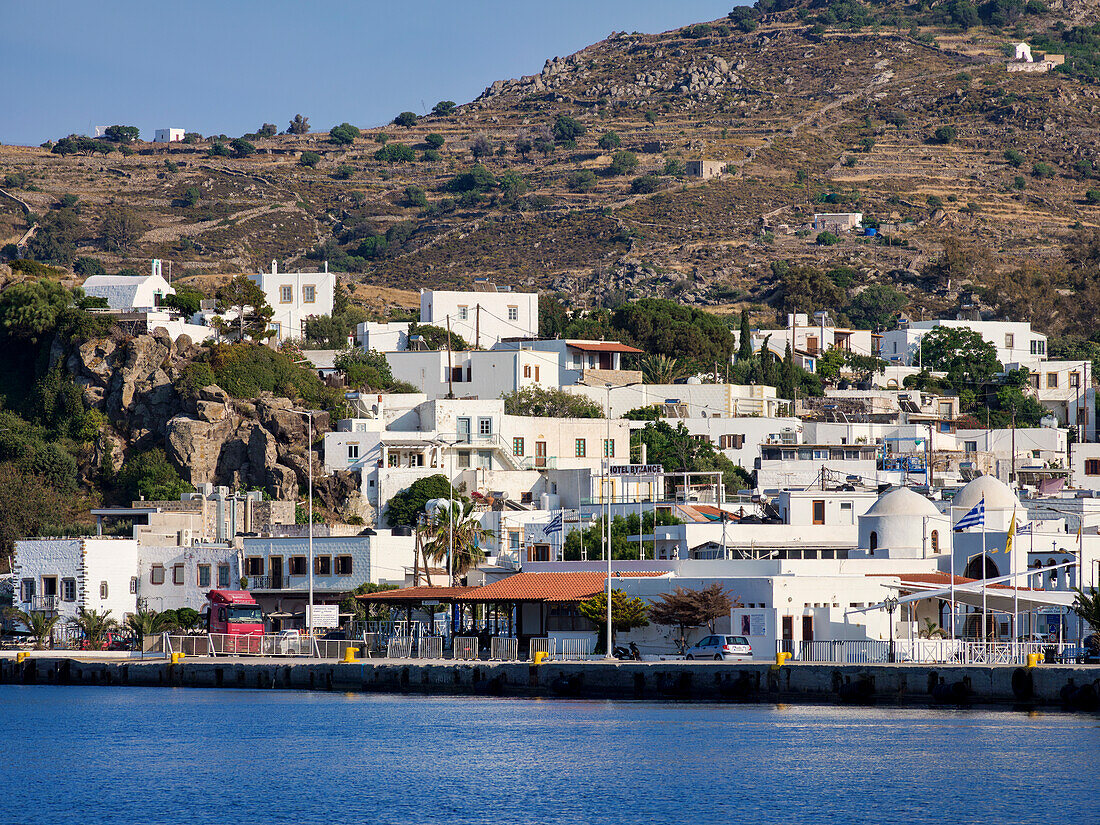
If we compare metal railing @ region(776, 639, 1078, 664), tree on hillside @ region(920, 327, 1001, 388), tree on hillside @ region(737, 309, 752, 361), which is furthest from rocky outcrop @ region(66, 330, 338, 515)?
tree on hillside @ region(920, 327, 1001, 388)

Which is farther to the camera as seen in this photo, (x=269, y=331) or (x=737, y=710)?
(x=269, y=331)

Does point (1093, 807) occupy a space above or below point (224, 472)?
below

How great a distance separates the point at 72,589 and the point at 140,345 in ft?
70.4

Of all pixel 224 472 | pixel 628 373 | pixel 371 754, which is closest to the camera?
pixel 371 754

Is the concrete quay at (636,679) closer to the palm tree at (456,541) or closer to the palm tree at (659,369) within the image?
the palm tree at (456,541)

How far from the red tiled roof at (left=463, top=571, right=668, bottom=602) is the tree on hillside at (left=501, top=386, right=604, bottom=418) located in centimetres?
3532

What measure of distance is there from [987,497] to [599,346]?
48257 millimetres

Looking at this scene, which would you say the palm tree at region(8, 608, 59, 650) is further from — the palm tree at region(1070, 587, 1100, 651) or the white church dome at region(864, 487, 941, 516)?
the palm tree at region(1070, 587, 1100, 651)

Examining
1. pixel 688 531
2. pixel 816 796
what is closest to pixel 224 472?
pixel 688 531

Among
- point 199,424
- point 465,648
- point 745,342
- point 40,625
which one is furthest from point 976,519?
point 745,342

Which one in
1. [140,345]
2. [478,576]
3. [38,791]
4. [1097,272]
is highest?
[1097,272]

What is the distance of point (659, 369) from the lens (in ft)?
397

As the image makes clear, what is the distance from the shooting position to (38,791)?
145ft

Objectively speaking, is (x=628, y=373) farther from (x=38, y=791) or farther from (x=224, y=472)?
(x=38, y=791)
